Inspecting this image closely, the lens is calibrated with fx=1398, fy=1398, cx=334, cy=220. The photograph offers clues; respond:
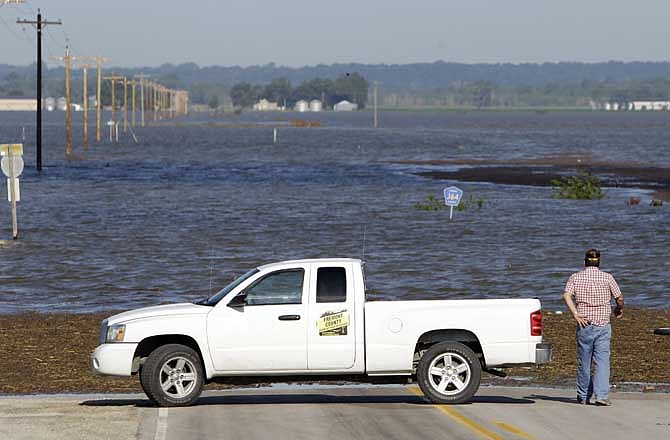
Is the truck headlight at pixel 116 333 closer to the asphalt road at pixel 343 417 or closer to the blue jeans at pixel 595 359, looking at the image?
the asphalt road at pixel 343 417

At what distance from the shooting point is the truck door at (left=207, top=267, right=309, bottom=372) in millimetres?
16516

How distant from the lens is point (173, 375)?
54.3 feet

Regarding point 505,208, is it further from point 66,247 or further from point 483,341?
point 483,341

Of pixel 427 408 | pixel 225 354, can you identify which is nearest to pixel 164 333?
pixel 225 354

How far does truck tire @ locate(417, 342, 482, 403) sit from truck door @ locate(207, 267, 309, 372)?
146cm

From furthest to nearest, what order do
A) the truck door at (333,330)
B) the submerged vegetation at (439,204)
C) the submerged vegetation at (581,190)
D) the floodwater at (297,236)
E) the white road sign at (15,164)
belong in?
the submerged vegetation at (581,190) → the submerged vegetation at (439,204) → the white road sign at (15,164) → the floodwater at (297,236) → the truck door at (333,330)

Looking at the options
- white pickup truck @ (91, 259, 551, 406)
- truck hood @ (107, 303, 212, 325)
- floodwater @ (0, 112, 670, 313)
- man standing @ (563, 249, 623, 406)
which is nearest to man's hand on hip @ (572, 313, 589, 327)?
man standing @ (563, 249, 623, 406)

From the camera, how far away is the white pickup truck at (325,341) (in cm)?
1647

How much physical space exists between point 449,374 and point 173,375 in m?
3.28

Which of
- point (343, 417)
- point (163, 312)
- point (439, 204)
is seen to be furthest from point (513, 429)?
point (439, 204)

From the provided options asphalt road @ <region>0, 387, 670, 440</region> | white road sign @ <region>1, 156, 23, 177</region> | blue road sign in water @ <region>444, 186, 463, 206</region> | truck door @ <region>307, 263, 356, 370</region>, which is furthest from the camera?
blue road sign in water @ <region>444, 186, 463, 206</region>

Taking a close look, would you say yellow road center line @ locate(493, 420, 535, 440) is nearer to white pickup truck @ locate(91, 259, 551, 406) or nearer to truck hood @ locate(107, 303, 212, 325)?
white pickup truck @ locate(91, 259, 551, 406)

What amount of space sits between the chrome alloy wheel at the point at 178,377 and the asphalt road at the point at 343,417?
0.25 m

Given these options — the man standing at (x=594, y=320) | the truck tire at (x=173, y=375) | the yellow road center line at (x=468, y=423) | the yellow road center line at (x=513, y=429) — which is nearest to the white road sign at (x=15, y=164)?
the truck tire at (x=173, y=375)
